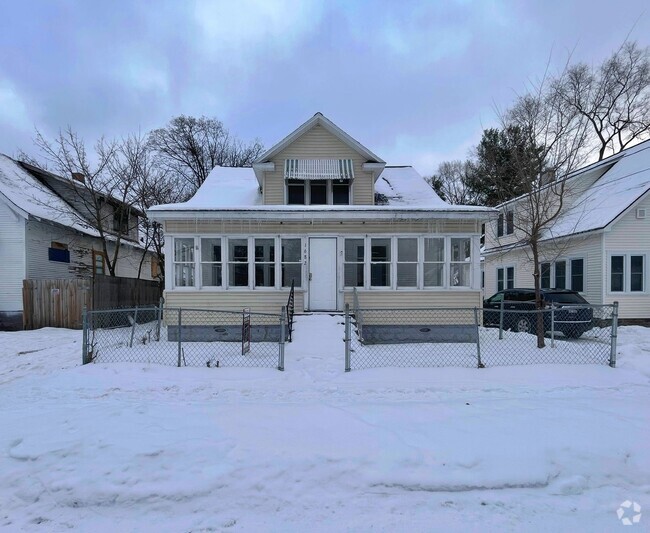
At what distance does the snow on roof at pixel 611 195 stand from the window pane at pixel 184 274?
13.7 m

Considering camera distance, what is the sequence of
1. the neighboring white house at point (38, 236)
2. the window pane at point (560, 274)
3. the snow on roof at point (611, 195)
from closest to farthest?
the neighboring white house at point (38, 236)
the snow on roof at point (611, 195)
the window pane at point (560, 274)

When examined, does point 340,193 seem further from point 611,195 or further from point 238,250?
point 611,195

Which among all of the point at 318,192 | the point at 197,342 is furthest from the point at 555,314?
the point at 197,342

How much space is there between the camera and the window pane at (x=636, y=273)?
14.6 metres

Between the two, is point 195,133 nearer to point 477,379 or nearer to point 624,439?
point 477,379

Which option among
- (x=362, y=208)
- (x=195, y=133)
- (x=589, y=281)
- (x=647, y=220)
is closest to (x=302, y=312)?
(x=362, y=208)

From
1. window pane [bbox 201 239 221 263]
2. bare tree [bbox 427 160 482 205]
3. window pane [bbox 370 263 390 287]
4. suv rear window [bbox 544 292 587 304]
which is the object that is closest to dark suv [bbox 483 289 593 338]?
suv rear window [bbox 544 292 587 304]

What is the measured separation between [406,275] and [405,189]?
4.07 metres

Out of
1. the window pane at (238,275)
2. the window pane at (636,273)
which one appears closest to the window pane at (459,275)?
the window pane at (238,275)

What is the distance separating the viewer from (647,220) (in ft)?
47.9

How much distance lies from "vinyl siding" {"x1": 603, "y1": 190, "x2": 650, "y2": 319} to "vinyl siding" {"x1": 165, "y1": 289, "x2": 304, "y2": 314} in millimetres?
11972

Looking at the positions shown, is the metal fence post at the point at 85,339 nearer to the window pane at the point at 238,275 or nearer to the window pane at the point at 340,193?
the window pane at the point at 238,275

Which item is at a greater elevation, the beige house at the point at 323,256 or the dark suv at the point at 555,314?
the beige house at the point at 323,256

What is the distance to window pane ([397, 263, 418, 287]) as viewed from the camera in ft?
37.9
